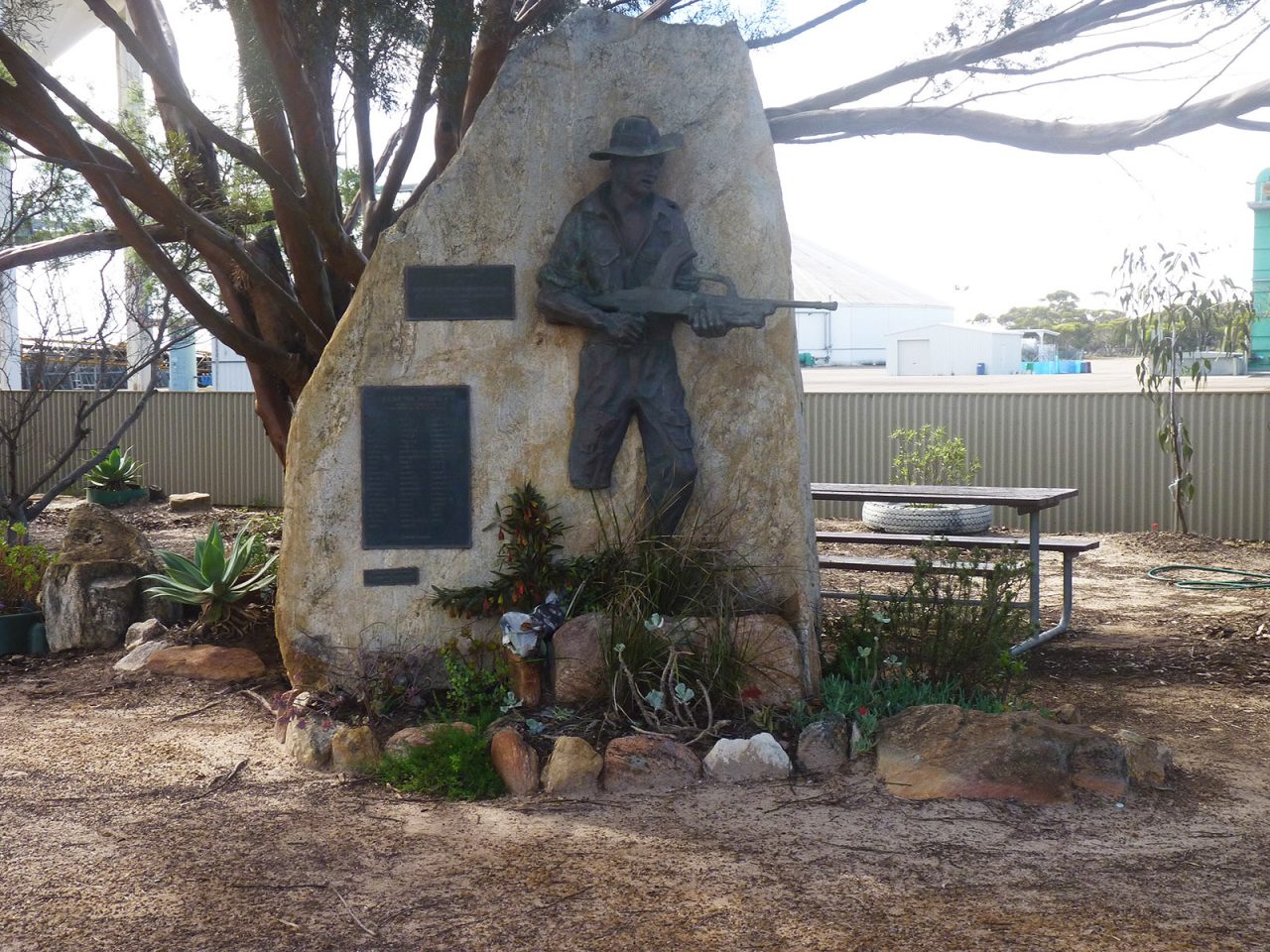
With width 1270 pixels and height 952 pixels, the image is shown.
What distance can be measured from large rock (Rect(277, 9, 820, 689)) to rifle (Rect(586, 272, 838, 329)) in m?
0.29

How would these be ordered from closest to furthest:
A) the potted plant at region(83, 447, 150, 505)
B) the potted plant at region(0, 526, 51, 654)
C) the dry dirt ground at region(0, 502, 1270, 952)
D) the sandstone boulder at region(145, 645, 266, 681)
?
the dry dirt ground at region(0, 502, 1270, 952), the sandstone boulder at region(145, 645, 266, 681), the potted plant at region(0, 526, 51, 654), the potted plant at region(83, 447, 150, 505)

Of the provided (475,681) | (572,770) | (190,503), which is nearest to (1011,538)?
(475,681)

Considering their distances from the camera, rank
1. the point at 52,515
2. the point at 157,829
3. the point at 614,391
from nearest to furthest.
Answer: the point at 157,829 < the point at 614,391 < the point at 52,515

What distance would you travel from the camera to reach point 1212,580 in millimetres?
10633

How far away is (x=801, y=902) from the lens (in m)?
3.94

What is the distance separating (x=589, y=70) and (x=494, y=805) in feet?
11.7

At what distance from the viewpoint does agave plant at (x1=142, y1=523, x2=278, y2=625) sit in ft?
23.4

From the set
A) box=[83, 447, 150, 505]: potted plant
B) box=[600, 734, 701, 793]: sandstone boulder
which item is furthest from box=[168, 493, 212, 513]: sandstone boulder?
box=[600, 734, 701, 793]: sandstone boulder

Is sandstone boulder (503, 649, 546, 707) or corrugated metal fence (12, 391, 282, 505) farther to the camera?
corrugated metal fence (12, 391, 282, 505)

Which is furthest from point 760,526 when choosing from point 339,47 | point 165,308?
point 165,308

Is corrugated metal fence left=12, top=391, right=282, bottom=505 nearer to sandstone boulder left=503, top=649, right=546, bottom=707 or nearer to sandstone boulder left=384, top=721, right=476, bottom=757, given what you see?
sandstone boulder left=503, top=649, right=546, bottom=707

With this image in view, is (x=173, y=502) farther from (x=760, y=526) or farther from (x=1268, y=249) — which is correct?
(x=1268, y=249)

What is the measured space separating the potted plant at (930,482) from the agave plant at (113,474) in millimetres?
10078

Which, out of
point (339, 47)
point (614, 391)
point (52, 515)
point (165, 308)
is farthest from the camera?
point (52, 515)
